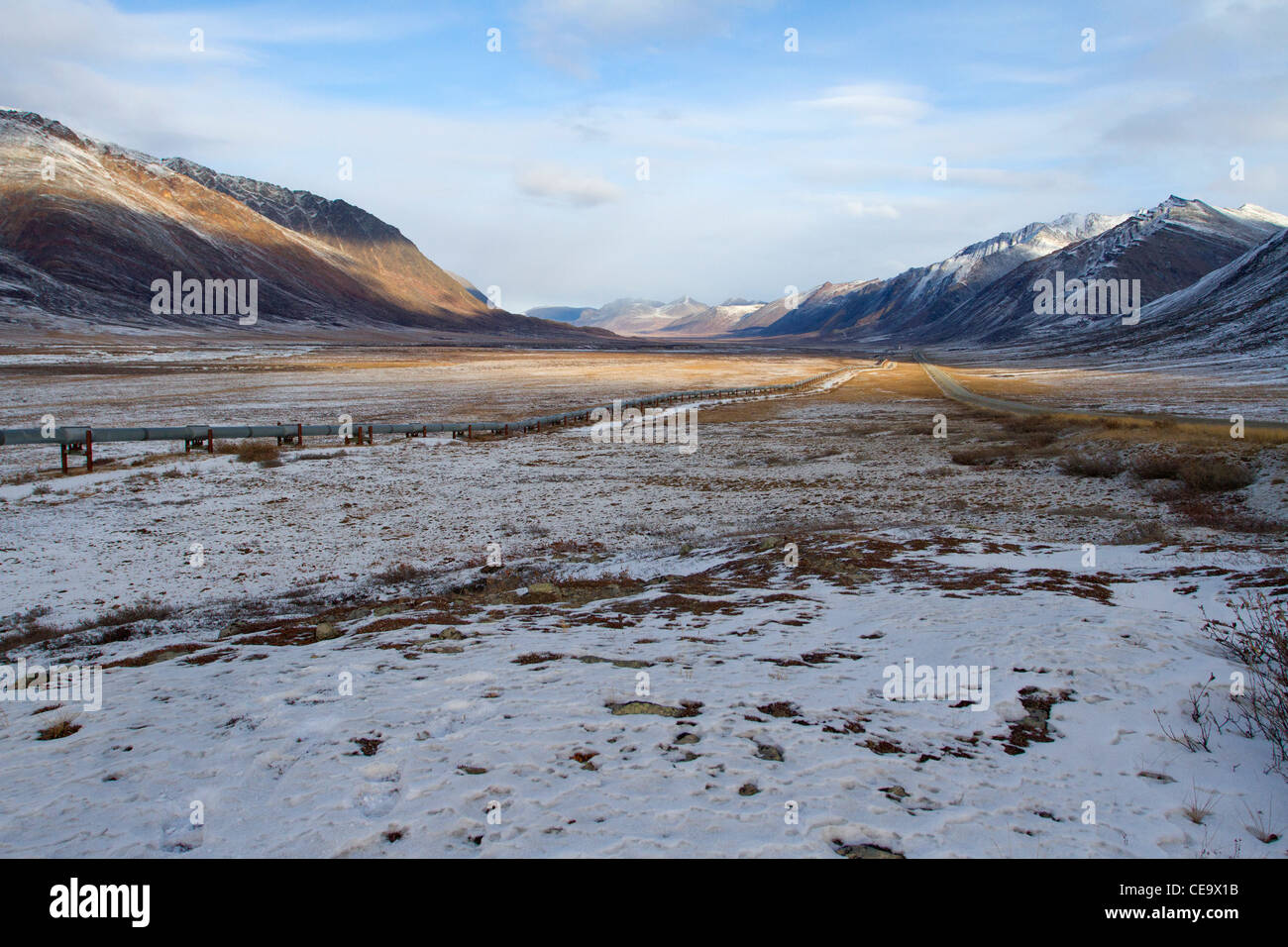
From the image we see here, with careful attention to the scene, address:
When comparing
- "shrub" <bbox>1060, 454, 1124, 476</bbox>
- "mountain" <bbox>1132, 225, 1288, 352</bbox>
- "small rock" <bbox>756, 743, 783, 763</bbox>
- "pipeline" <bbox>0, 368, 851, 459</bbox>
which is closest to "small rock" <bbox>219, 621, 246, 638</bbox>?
"small rock" <bbox>756, 743, 783, 763</bbox>

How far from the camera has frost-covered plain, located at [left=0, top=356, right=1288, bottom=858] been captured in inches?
196

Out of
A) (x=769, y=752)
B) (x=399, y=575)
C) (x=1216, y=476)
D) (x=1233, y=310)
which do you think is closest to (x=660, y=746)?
(x=769, y=752)

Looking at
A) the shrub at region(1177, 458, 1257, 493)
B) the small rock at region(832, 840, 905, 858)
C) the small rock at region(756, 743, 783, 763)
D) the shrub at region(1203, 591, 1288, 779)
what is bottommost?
the small rock at region(832, 840, 905, 858)

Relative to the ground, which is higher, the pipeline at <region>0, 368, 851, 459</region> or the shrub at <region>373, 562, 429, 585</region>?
the pipeline at <region>0, 368, 851, 459</region>

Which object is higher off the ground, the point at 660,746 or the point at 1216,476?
the point at 1216,476

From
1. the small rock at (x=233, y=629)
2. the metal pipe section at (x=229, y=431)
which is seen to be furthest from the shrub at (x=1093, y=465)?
the metal pipe section at (x=229, y=431)

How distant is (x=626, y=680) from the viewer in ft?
25.4

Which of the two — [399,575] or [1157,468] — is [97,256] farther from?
[1157,468]

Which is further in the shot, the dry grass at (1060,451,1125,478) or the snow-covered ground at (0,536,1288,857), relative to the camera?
the dry grass at (1060,451,1125,478)

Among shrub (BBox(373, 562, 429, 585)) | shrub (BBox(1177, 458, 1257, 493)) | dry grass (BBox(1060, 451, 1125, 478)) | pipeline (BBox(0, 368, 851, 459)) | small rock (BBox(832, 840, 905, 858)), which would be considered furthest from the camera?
pipeline (BBox(0, 368, 851, 459))

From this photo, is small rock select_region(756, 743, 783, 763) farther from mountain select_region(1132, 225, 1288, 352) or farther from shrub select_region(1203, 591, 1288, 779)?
mountain select_region(1132, 225, 1288, 352)

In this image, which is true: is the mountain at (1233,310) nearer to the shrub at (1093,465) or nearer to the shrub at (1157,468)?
the shrub at (1093,465)

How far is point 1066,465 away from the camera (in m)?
23.5

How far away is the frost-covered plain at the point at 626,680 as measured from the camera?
497 centimetres
